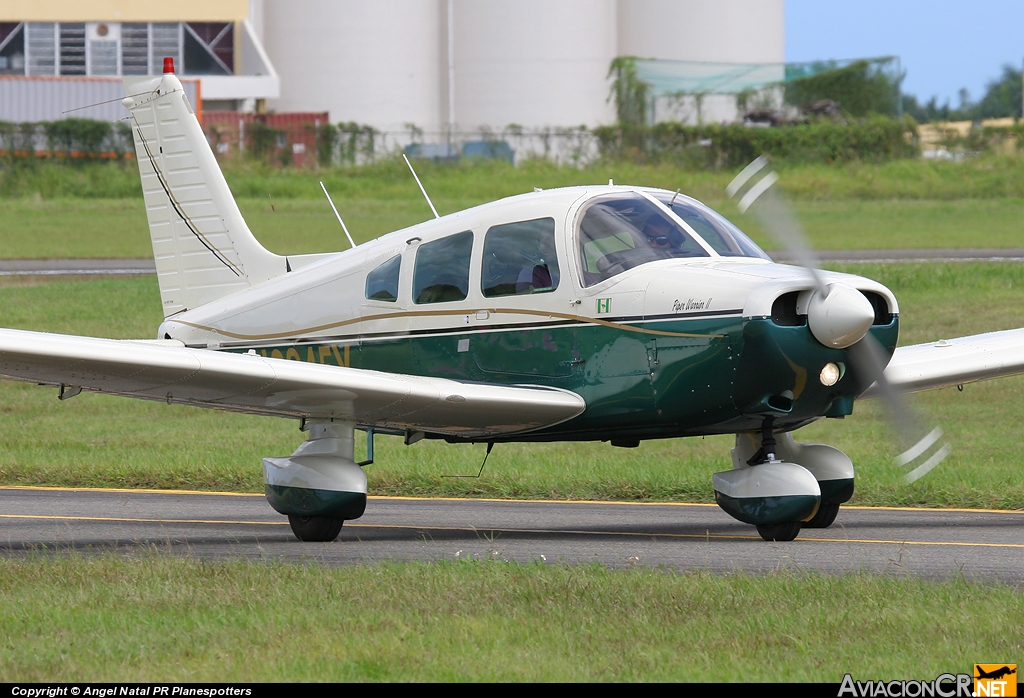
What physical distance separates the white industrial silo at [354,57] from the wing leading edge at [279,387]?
4993 centimetres

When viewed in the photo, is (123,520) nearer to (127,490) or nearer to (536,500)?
(127,490)

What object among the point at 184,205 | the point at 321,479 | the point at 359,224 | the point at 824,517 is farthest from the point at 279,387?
the point at 359,224

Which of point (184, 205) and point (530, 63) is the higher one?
point (530, 63)

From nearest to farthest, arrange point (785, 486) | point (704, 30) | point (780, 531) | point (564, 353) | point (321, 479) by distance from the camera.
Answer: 1. point (785, 486)
2. point (780, 531)
3. point (564, 353)
4. point (321, 479)
5. point (704, 30)

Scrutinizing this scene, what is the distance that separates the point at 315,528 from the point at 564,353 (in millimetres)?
2310

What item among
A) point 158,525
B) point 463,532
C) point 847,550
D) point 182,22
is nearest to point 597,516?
point 463,532

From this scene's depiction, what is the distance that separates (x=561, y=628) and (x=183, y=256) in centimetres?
795

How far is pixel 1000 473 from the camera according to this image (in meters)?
13.0

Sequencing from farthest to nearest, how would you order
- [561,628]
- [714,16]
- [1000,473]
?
1. [714,16]
2. [1000,473]
3. [561,628]

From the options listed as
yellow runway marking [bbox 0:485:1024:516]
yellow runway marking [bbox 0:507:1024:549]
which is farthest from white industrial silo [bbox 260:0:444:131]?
yellow runway marking [bbox 0:507:1024:549]

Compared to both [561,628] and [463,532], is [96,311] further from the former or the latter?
[561,628]

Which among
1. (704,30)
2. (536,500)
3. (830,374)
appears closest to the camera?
(830,374)

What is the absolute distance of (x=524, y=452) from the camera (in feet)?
52.2

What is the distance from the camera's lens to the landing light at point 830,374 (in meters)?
9.12
